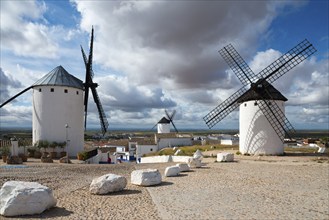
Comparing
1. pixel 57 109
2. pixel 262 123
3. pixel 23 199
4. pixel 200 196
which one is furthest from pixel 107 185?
pixel 262 123

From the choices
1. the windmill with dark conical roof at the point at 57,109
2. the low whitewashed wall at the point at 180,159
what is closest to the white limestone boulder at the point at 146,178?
the low whitewashed wall at the point at 180,159

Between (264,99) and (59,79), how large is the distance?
16915 millimetres

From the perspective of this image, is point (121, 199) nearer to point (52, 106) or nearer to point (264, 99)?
point (52, 106)

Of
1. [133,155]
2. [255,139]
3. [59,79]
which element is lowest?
[133,155]

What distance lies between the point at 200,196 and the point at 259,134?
52.7 ft

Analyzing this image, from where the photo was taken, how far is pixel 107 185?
1068 centimetres

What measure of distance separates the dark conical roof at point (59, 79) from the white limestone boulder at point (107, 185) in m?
15.6

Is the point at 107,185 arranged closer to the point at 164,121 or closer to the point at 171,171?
the point at 171,171

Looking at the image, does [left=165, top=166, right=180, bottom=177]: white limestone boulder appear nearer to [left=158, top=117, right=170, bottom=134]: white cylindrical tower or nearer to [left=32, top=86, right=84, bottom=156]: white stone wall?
[left=32, top=86, right=84, bottom=156]: white stone wall

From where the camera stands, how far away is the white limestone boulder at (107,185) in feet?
34.7

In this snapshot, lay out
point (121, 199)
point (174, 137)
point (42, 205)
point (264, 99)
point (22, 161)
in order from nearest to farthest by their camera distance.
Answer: point (42, 205), point (121, 199), point (22, 161), point (264, 99), point (174, 137)

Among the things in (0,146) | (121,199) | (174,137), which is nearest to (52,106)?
(0,146)

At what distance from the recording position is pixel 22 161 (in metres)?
19.3

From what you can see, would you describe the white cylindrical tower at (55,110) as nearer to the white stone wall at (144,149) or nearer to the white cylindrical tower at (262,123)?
the white cylindrical tower at (262,123)
